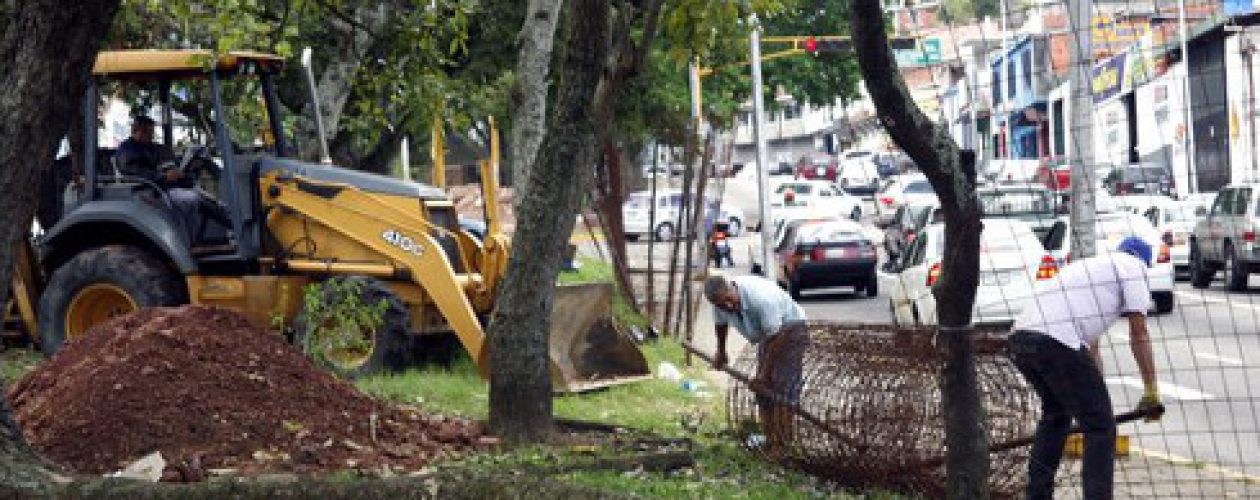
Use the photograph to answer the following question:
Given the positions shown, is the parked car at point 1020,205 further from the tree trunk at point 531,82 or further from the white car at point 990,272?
the tree trunk at point 531,82

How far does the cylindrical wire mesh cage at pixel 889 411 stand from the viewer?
1030cm

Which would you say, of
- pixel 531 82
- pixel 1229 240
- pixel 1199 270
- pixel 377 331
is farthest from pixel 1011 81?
pixel 1199 270

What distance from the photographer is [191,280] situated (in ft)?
49.6

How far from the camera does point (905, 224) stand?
120 ft

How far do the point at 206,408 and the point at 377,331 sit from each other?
3.87 meters

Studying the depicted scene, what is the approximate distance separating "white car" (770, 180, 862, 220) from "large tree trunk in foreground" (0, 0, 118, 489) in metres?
46.3

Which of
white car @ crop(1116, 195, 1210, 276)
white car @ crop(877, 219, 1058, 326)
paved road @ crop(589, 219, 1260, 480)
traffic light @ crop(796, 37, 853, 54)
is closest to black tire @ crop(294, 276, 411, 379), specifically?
white car @ crop(877, 219, 1058, 326)

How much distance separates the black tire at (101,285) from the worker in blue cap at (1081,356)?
795 cm

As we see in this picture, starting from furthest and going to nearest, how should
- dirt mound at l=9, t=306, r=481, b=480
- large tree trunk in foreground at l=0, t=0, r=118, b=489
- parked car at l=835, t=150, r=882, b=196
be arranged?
parked car at l=835, t=150, r=882, b=196 → dirt mound at l=9, t=306, r=481, b=480 → large tree trunk in foreground at l=0, t=0, r=118, b=489

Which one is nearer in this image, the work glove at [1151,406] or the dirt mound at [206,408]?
the work glove at [1151,406]

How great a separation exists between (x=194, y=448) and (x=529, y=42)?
19.9 feet

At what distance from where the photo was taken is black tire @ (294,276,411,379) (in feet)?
47.5

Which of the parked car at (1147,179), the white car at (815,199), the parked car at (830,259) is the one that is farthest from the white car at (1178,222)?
the white car at (815,199)

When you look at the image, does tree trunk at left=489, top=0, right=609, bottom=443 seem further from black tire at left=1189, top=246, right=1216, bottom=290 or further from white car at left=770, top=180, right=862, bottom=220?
white car at left=770, top=180, right=862, bottom=220
